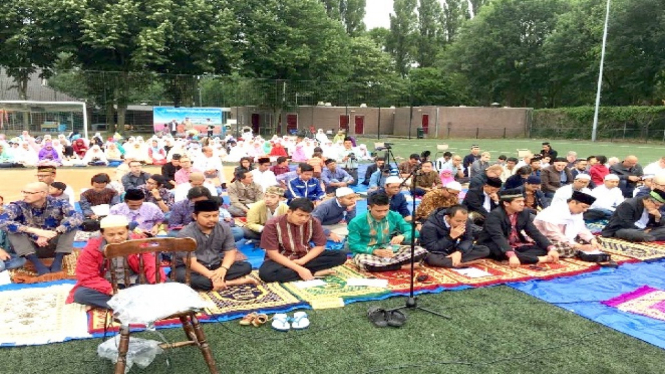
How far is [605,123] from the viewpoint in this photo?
113ft

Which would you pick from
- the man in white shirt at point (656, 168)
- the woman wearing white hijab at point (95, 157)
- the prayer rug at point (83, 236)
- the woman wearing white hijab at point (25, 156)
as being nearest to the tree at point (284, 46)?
the woman wearing white hijab at point (95, 157)

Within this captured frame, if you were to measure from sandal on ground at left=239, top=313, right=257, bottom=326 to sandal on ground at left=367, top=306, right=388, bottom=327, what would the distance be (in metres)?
0.99

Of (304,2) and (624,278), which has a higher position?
(304,2)

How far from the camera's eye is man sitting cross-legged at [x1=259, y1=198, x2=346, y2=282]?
524cm

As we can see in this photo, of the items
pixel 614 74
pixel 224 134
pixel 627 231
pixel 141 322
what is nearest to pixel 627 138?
pixel 614 74

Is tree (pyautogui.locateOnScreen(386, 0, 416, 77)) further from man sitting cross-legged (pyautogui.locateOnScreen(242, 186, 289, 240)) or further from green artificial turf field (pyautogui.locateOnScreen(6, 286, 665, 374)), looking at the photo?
green artificial turf field (pyautogui.locateOnScreen(6, 286, 665, 374))

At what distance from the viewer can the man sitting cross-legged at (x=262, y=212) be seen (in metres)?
6.83

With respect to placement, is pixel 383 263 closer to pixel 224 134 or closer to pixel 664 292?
pixel 664 292

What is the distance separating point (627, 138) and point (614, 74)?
298 inches

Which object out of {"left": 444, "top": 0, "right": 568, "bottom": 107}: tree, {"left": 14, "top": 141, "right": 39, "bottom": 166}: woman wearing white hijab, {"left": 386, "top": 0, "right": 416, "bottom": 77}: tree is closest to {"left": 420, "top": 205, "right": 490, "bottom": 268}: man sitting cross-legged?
{"left": 14, "top": 141, "right": 39, "bottom": 166}: woman wearing white hijab

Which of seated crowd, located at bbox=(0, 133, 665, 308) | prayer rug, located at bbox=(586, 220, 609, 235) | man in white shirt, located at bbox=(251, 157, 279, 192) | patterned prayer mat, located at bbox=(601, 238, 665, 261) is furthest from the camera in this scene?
man in white shirt, located at bbox=(251, 157, 279, 192)

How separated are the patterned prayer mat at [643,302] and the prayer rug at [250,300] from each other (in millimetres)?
3023

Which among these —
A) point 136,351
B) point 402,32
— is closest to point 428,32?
point 402,32

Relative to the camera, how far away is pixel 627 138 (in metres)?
32.5
